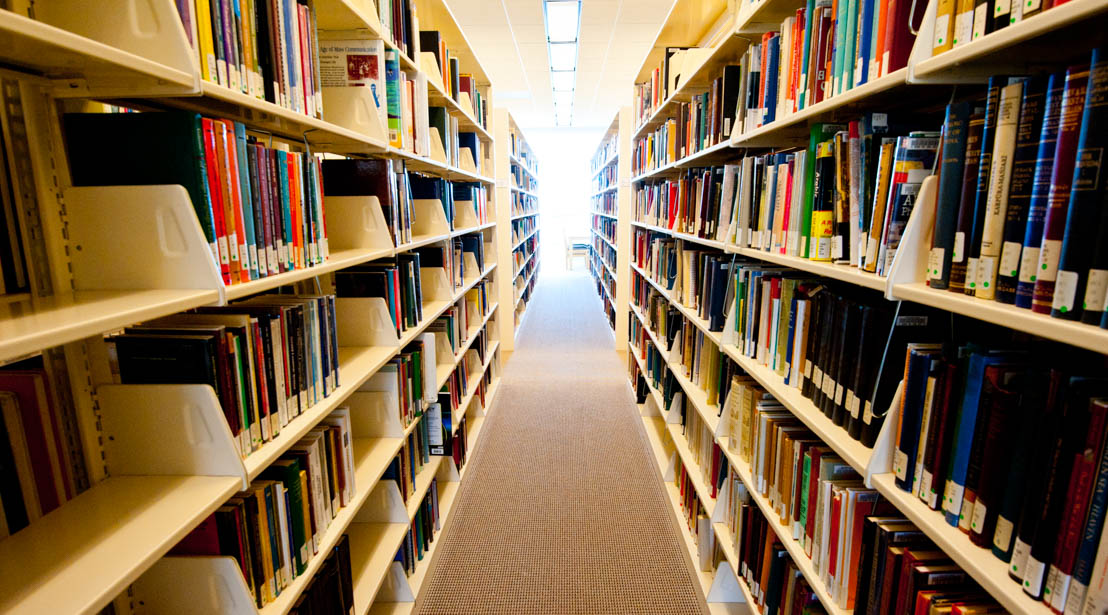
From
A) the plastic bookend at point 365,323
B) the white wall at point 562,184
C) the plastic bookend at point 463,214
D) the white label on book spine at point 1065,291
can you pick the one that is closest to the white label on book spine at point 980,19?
the white label on book spine at point 1065,291

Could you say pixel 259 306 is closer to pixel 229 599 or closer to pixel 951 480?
pixel 229 599

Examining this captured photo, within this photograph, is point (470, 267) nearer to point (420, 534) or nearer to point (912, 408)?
point (420, 534)

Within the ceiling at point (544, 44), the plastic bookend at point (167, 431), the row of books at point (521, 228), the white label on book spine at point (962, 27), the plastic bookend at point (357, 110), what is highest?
the ceiling at point (544, 44)

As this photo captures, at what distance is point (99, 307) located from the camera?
0.75 meters

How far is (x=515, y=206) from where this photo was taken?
5953mm

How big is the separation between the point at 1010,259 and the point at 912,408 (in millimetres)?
301

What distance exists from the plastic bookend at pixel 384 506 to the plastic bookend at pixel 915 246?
159cm

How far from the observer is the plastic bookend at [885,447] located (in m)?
0.92

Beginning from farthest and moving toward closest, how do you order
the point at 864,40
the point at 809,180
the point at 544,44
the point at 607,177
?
the point at 607,177, the point at 544,44, the point at 809,180, the point at 864,40

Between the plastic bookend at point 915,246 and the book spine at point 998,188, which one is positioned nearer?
the book spine at point 998,188

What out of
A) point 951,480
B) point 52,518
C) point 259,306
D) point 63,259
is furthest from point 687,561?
point 63,259

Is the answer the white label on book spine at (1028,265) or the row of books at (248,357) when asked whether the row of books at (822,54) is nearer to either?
the white label on book spine at (1028,265)

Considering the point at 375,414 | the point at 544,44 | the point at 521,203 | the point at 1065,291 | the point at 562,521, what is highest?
the point at 544,44

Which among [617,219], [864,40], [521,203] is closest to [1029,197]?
[864,40]
